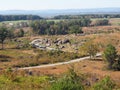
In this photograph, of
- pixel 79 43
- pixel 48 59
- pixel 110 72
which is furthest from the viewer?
pixel 79 43

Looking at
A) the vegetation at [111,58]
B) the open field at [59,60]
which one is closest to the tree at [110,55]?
the vegetation at [111,58]

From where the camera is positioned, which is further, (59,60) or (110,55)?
(59,60)

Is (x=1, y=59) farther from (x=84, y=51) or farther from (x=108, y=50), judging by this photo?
(x=108, y=50)

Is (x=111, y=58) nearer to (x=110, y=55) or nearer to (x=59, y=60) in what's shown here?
(x=110, y=55)

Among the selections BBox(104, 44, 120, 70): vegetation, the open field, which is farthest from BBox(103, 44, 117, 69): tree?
the open field

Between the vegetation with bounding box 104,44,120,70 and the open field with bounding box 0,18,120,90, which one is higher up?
the vegetation with bounding box 104,44,120,70

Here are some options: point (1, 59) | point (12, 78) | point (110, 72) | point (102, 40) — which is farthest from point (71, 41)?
point (12, 78)

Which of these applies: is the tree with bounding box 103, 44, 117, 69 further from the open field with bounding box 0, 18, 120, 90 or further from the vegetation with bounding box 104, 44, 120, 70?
the open field with bounding box 0, 18, 120, 90

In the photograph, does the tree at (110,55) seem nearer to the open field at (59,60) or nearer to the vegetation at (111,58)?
the vegetation at (111,58)

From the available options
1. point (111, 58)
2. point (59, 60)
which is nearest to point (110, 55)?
point (111, 58)

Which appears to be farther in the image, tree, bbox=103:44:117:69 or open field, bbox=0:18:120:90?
tree, bbox=103:44:117:69

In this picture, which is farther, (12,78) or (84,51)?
(84,51)
